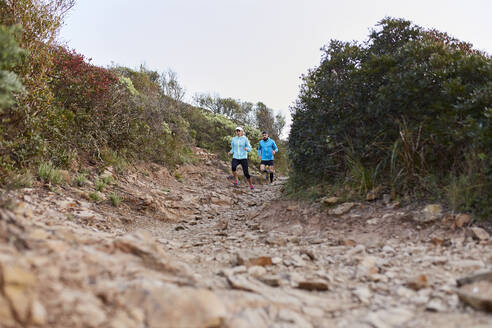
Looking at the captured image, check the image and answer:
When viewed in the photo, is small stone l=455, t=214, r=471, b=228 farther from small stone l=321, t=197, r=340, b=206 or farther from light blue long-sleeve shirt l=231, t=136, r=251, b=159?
light blue long-sleeve shirt l=231, t=136, r=251, b=159

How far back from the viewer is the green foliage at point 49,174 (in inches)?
218

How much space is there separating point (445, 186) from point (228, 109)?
18.8 metres

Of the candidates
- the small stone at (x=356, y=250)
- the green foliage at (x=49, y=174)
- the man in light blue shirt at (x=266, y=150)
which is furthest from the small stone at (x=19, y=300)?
the man in light blue shirt at (x=266, y=150)

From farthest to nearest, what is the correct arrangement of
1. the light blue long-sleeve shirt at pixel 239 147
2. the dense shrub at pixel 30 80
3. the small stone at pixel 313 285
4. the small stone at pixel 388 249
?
the light blue long-sleeve shirt at pixel 239 147 < the dense shrub at pixel 30 80 < the small stone at pixel 388 249 < the small stone at pixel 313 285

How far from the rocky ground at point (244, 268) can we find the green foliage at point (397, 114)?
0.73 metres

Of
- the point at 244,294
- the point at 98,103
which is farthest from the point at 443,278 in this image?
the point at 98,103

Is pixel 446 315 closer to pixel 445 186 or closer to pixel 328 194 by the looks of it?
pixel 445 186

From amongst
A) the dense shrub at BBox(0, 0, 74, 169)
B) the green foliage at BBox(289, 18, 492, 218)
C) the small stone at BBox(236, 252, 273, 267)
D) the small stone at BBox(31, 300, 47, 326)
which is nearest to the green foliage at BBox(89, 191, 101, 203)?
the dense shrub at BBox(0, 0, 74, 169)

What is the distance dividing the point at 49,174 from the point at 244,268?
428 centimetres

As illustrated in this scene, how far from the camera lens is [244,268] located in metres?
3.30

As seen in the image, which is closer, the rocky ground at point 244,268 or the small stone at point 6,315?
the small stone at point 6,315

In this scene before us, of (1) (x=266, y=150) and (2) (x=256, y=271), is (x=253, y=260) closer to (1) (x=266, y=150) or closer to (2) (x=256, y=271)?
(2) (x=256, y=271)

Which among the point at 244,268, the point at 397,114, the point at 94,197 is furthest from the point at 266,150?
the point at 244,268

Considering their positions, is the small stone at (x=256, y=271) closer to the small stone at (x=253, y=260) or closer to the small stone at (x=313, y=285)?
the small stone at (x=253, y=260)
